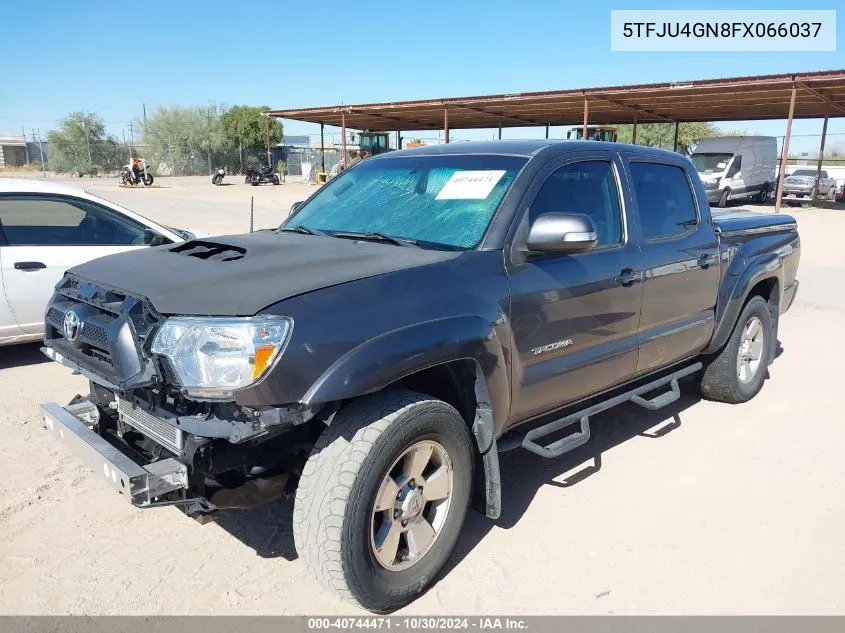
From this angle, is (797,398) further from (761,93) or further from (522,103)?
(522,103)

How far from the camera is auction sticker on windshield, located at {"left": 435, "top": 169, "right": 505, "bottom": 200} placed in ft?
11.2

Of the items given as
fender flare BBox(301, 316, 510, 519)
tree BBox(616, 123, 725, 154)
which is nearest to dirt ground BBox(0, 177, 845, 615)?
fender flare BBox(301, 316, 510, 519)

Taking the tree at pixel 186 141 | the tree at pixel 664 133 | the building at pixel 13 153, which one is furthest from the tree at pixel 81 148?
the tree at pixel 664 133

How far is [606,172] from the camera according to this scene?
12.8 ft

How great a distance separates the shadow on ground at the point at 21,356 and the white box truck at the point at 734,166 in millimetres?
23267

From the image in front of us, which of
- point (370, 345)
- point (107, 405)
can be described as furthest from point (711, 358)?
point (107, 405)

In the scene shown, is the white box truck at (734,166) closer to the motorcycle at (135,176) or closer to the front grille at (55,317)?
the front grille at (55,317)

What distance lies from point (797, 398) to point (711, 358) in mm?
969

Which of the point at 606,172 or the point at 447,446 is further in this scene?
the point at 606,172

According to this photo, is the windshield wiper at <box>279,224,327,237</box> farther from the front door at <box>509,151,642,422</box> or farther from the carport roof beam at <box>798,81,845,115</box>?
the carport roof beam at <box>798,81,845,115</box>

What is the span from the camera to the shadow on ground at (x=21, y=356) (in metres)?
6.07

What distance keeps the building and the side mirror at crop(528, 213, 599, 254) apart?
6804cm

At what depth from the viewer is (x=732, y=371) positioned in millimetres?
5145

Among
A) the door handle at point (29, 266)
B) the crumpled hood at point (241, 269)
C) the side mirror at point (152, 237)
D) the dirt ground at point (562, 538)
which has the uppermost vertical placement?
the crumpled hood at point (241, 269)
